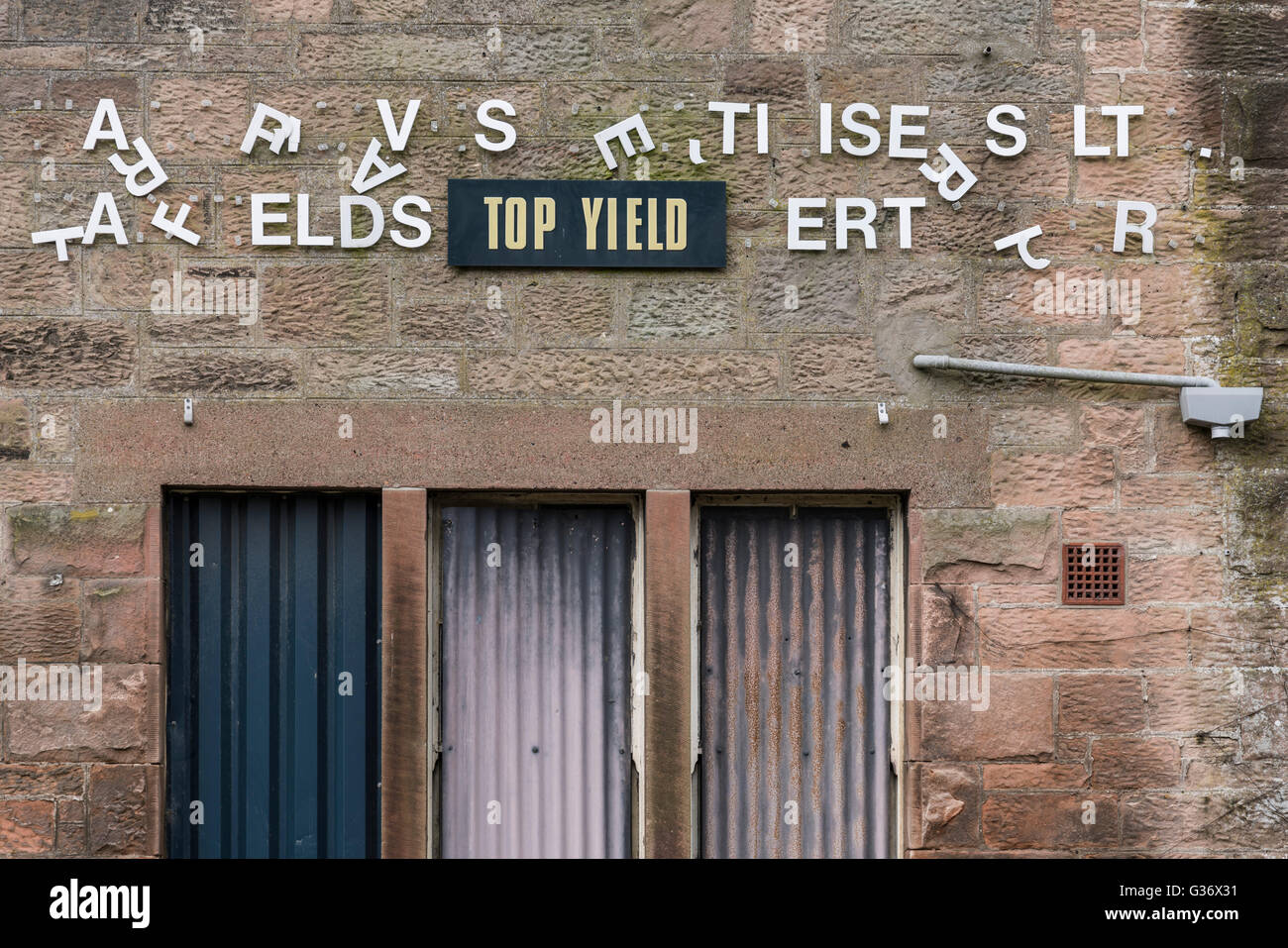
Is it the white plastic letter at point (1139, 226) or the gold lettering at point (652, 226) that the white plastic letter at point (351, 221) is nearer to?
the gold lettering at point (652, 226)

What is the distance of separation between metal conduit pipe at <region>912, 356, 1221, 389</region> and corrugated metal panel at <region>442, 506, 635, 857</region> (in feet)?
5.10

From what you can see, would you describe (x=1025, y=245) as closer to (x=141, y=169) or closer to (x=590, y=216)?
(x=590, y=216)

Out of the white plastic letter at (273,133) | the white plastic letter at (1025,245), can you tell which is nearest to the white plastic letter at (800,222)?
the white plastic letter at (1025,245)

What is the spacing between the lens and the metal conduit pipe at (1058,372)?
16.3 feet

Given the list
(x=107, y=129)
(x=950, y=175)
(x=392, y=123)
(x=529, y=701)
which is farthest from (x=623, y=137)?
(x=529, y=701)

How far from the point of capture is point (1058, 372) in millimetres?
4977

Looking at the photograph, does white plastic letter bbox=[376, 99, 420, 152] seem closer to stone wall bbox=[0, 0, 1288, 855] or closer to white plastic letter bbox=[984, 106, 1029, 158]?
stone wall bbox=[0, 0, 1288, 855]

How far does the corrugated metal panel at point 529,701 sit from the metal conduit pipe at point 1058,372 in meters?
1.55

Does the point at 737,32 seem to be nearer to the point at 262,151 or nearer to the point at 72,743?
the point at 262,151

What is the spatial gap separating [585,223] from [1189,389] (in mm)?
2442

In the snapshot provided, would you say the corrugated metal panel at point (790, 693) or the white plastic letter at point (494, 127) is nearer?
the white plastic letter at point (494, 127)

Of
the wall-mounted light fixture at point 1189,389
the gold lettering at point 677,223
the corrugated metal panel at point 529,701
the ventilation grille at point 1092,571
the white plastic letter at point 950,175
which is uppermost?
the white plastic letter at point 950,175

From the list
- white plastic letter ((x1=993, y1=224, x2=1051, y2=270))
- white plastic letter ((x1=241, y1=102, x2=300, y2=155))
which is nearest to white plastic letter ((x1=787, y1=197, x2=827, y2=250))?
white plastic letter ((x1=993, y1=224, x2=1051, y2=270))

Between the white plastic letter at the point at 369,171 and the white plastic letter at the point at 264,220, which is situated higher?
the white plastic letter at the point at 369,171
